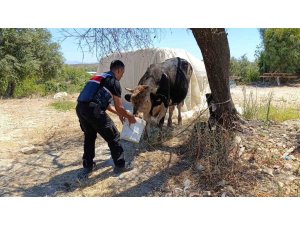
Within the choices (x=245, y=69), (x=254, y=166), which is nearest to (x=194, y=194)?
(x=254, y=166)

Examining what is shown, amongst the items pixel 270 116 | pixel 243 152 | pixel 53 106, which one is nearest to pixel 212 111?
pixel 243 152

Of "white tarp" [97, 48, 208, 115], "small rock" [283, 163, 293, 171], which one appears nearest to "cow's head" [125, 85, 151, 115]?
"small rock" [283, 163, 293, 171]

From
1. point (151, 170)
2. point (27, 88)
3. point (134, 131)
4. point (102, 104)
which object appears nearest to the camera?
point (102, 104)

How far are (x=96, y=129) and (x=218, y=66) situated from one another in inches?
102

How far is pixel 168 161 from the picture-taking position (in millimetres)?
6117

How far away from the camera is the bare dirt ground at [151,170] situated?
5047 mm

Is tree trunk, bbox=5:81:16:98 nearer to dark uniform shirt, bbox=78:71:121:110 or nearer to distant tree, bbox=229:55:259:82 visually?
distant tree, bbox=229:55:259:82

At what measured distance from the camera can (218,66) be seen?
640 centimetres

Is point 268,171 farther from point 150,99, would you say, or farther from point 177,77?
point 177,77

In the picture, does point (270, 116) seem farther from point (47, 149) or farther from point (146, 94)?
point (47, 149)

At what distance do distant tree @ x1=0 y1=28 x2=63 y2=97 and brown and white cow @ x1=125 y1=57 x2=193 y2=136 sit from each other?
1351 centimetres

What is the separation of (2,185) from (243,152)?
402 centimetres

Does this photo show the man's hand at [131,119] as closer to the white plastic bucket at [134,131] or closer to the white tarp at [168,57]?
the white plastic bucket at [134,131]

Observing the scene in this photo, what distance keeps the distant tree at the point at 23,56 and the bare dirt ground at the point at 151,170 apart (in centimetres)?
1222
